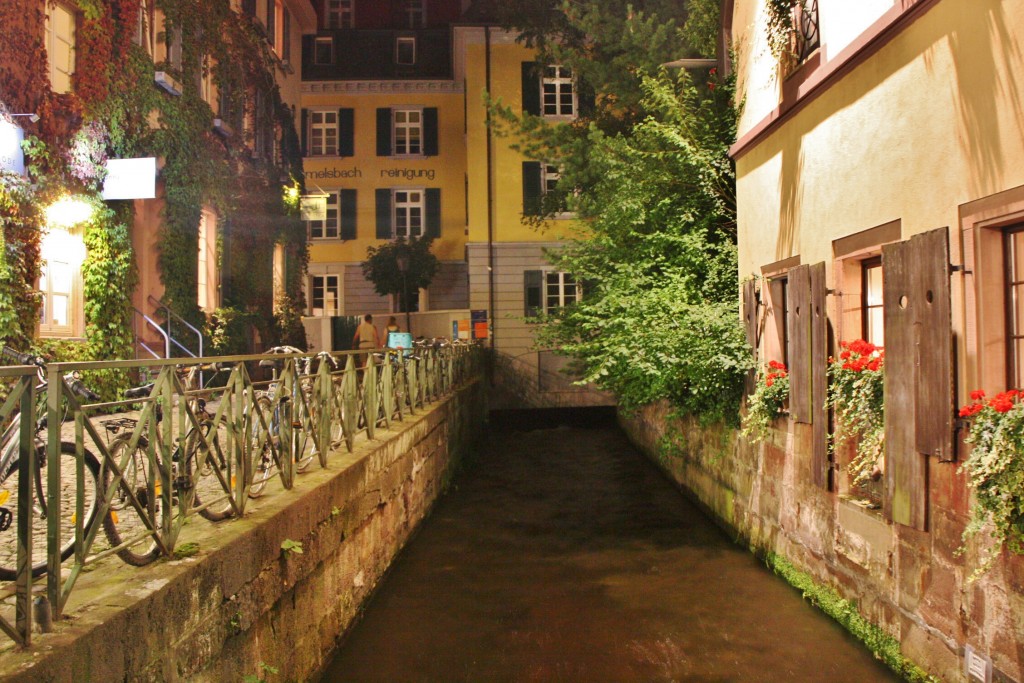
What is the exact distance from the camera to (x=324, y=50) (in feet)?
98.9

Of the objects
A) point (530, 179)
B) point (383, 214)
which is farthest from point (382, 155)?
point (530, 179)

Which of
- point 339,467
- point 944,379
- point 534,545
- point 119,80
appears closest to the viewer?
point 944,379

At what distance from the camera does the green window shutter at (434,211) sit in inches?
1162

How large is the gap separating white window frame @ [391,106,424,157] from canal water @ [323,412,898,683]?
2066 cm

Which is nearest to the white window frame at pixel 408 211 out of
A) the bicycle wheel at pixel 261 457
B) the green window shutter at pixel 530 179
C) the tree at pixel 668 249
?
the green window shutter at pixel 530 179

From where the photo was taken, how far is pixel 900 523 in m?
4.95

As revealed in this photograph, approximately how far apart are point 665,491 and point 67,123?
354 inches

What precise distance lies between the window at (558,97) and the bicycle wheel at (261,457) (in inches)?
806

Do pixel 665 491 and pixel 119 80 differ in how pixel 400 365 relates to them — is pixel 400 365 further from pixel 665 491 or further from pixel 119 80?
pixel 119 80

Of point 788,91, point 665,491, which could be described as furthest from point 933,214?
point 665,491

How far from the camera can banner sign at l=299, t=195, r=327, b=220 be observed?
65.8 feet

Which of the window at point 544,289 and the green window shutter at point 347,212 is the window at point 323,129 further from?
the window at point 544,289

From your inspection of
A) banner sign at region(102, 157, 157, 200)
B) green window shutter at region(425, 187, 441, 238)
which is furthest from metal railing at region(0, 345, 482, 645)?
green window shutter at region(425, 187, 441, 238)

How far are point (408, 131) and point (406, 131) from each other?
70 millimetres
